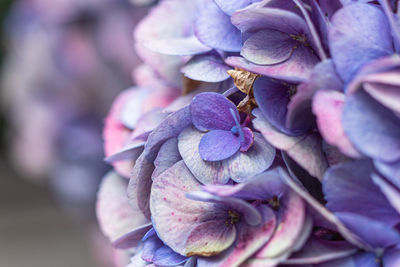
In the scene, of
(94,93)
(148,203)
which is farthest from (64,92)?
(148,203)

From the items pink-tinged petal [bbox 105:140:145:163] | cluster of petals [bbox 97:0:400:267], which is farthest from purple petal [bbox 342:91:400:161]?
pink-tinged petal [bbox 105:140:145:163]

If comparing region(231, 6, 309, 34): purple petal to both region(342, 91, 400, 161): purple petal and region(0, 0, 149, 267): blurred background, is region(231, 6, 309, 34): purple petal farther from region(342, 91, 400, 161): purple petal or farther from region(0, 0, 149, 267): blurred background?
region(0, 0, 149, 267): blurred background

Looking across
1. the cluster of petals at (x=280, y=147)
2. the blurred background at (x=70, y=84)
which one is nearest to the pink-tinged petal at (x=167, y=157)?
the cluster of petals at (x=280, y=147)

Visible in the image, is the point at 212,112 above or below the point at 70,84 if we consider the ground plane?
above

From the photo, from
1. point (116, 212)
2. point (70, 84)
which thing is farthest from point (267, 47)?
point (70, 84)

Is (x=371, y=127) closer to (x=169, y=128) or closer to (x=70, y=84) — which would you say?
(x=169, y=128)

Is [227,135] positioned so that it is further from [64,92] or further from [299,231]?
[64,92]
